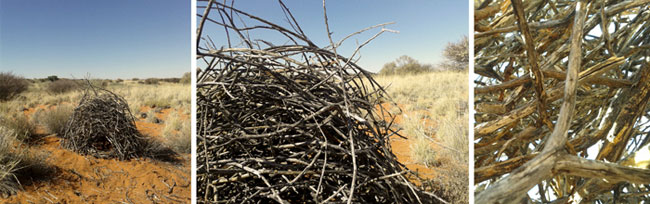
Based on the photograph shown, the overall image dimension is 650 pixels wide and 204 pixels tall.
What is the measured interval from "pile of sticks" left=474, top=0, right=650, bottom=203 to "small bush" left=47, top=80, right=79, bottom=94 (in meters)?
1.89

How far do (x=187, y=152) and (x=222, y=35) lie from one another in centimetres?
107

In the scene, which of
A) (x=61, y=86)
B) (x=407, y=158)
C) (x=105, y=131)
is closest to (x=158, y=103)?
(x=105, y=131)

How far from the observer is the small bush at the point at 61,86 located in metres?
1.98

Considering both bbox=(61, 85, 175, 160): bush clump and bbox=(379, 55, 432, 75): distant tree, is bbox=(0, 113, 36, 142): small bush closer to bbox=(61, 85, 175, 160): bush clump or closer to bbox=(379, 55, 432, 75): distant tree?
bbox=(61, 85, 175, 160): bush clump

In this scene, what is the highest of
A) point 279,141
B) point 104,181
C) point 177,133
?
point 279,141

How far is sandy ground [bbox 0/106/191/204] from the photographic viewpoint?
73.0 inches

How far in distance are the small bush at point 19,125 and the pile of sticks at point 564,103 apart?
2.05 metres

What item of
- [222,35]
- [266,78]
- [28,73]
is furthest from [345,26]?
[28,73]

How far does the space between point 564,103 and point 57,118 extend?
92.8 inches

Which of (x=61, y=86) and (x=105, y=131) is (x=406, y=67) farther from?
(x=61, y=86)

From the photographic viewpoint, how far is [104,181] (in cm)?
198

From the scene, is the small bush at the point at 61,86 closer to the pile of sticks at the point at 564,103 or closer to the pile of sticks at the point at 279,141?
the pile of sticks at the point at 279,141

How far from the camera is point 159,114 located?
2506mm

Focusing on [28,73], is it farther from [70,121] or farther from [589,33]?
[589,33]
